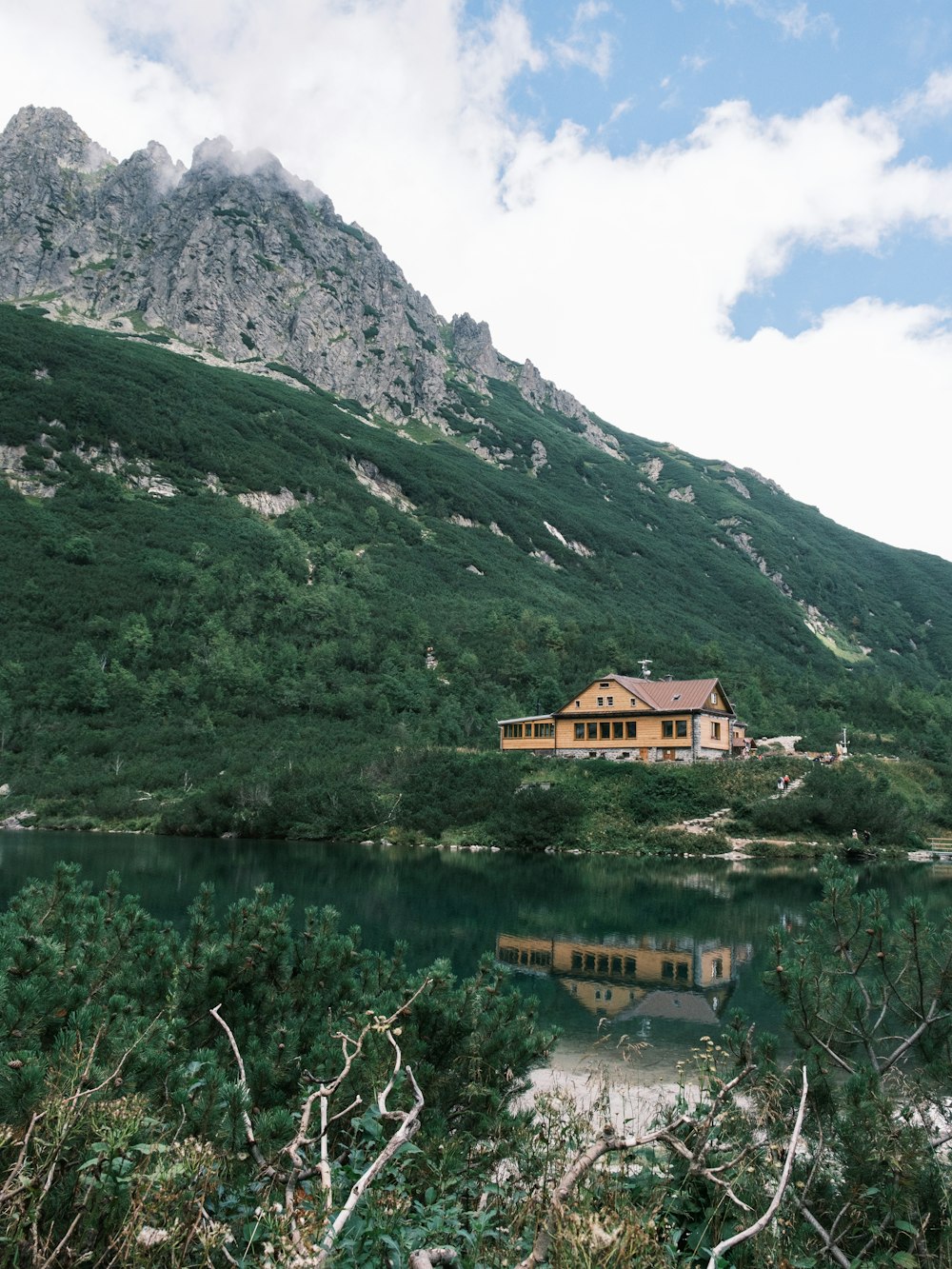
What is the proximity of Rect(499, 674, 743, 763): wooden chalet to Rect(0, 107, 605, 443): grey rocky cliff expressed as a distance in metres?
125

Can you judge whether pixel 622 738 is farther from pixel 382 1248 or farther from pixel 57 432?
pixel 57 432

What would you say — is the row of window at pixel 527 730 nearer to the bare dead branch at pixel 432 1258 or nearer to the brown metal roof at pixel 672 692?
the brown metal roof at pixel 672 692

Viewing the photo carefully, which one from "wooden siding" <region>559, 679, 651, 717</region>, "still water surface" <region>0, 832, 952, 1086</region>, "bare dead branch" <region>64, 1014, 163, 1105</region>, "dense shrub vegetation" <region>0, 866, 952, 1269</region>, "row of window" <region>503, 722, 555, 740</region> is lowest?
"still water surface" <region>0, 832, 952, 1086</region>

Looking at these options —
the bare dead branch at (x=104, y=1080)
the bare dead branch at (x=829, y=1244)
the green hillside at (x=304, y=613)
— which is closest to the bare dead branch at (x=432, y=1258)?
the bare dead branch at (x=104, y=1080)

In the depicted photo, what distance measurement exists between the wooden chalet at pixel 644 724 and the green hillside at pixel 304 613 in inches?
275

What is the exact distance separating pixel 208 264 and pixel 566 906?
17463 centimetres

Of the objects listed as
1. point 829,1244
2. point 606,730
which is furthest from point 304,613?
point 829,1244

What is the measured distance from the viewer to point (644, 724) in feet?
179

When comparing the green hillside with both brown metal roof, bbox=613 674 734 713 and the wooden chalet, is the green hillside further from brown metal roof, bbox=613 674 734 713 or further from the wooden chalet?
brown metal roof, bbox=613 674 734 713

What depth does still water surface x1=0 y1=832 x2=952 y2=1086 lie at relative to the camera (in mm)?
14859

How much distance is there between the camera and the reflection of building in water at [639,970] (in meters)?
15.3

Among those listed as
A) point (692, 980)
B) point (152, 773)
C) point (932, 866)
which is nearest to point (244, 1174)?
point (692, 980)

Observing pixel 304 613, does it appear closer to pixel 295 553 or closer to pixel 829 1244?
pixel 295 553

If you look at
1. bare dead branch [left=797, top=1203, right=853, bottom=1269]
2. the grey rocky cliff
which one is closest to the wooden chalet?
bare dead branch [left=797, top=1203, right=853, bottom=1269]
